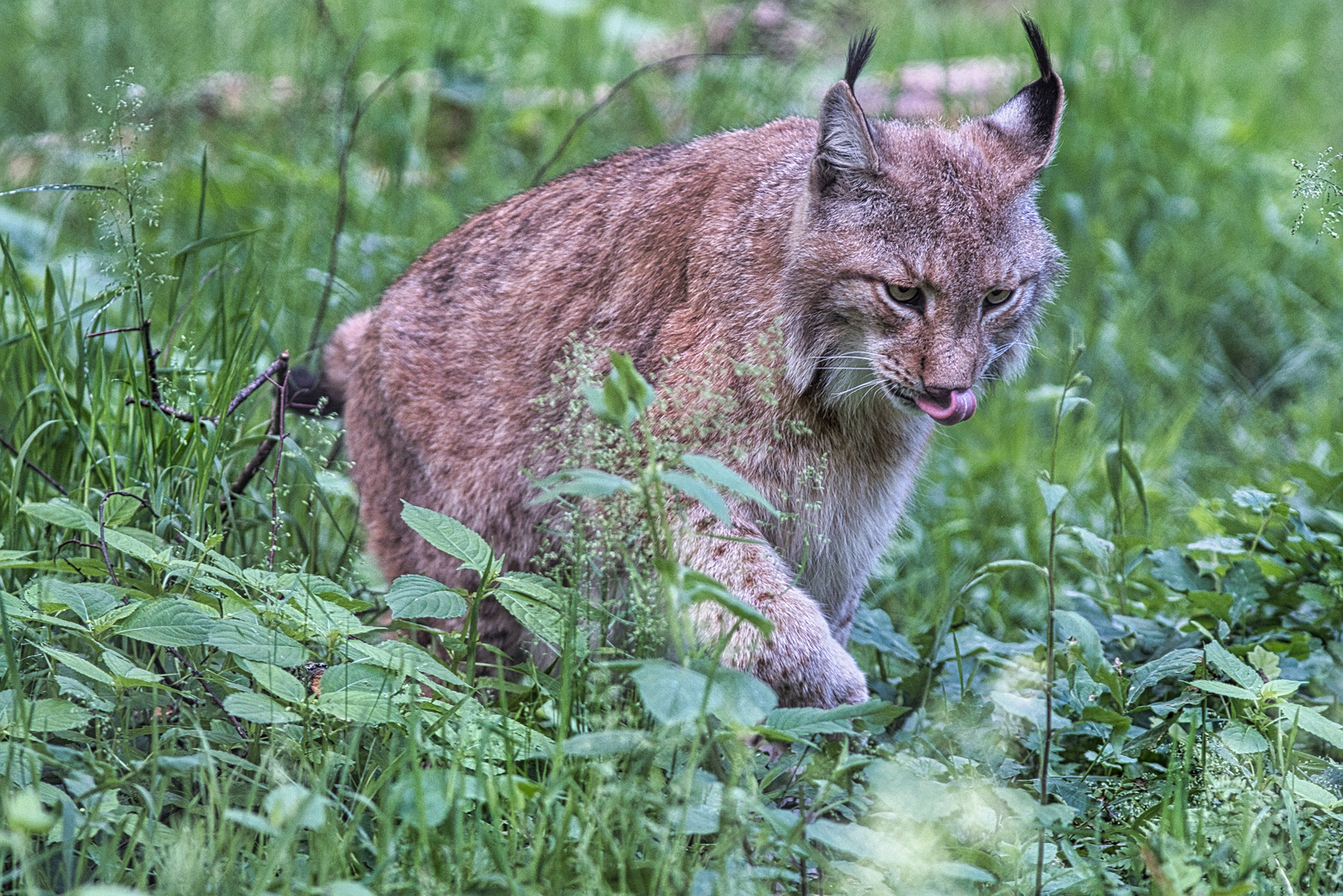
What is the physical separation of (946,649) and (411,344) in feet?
5.35

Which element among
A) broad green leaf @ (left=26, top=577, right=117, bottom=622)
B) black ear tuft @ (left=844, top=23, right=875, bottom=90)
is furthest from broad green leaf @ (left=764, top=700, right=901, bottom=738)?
black ear tuft @ (left=844, top=23, right=875, bottom=90)

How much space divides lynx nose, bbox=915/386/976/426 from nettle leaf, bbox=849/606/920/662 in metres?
0.59

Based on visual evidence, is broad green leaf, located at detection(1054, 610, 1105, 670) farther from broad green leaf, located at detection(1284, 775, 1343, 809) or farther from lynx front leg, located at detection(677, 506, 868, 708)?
lynx front leg, located at detection(677, 506, 868, 708)

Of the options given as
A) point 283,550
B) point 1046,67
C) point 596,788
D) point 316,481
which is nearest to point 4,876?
point 596,788

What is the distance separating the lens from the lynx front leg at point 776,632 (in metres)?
2.90

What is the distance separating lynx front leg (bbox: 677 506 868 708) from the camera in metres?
2.90

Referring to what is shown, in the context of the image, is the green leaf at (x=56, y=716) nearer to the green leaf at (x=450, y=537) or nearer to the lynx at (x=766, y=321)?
the green leaf at (x=450, y=537)

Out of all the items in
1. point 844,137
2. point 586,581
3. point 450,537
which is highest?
point 844,137

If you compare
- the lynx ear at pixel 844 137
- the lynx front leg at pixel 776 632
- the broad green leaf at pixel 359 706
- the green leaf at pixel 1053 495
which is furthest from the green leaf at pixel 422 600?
the lynx ear at pixel 844 137

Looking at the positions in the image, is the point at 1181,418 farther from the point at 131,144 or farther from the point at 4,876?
the point at 4,876

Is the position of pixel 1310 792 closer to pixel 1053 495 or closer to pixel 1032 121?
pixel 1053 495

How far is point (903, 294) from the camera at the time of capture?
9.84 ft

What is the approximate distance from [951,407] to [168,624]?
164cm

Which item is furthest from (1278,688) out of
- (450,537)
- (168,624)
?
(168,624)
